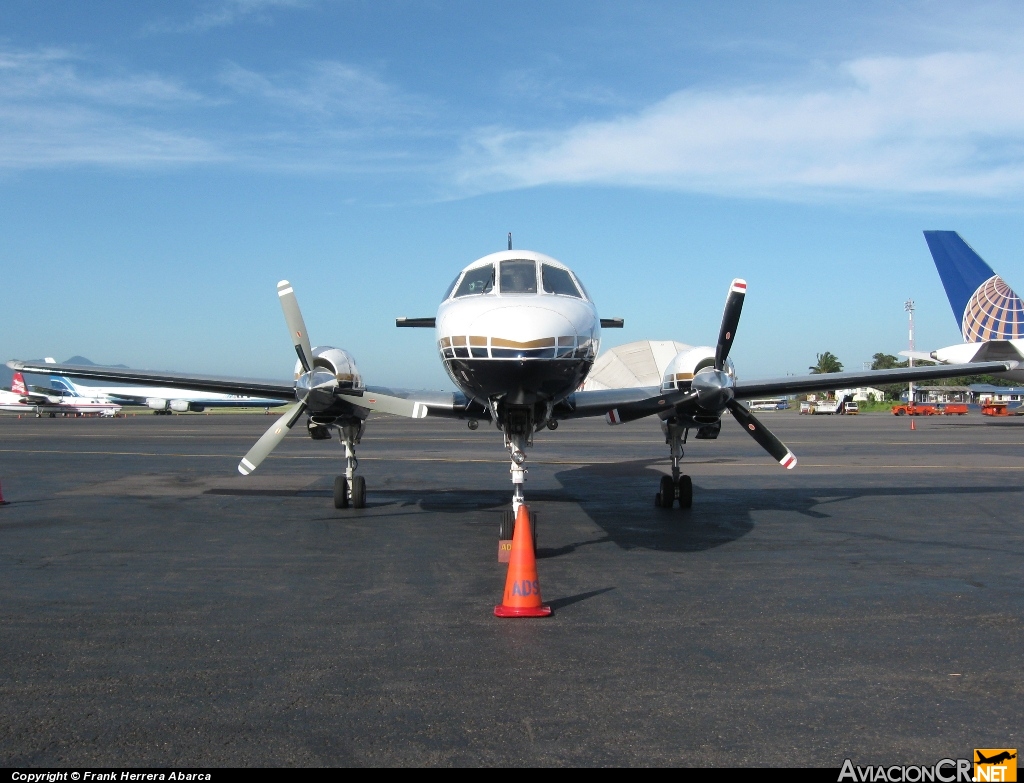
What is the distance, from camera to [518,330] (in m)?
8.54

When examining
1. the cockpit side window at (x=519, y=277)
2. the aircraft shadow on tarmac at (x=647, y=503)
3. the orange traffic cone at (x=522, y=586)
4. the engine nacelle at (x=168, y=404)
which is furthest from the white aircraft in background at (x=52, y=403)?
the orange traffic cone at (x=522, y=586)

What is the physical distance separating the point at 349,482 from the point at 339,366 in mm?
2215

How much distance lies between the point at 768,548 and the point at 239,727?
7.55 metres

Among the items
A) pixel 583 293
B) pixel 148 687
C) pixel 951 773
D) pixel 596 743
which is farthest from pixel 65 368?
pixel 951 773

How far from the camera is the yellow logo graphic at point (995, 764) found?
154 inches

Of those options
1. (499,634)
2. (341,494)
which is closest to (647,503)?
(341,494)

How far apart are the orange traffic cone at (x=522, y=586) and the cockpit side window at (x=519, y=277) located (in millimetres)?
3431

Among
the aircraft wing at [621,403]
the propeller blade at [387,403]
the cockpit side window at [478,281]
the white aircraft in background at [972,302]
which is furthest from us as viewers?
the white aircraft in background at [972,302]

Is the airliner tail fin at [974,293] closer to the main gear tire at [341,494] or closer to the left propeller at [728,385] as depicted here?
the left propeller at [728,385]

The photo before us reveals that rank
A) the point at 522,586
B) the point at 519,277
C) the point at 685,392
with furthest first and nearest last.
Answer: the point at 685,392 < the point at 519,277 < the point at 522,586

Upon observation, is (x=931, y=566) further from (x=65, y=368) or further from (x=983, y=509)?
(x=65, y=368)

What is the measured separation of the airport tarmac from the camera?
4.35 m

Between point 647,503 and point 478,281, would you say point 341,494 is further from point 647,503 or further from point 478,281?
point 647,503

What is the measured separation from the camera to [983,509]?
1359 cm
